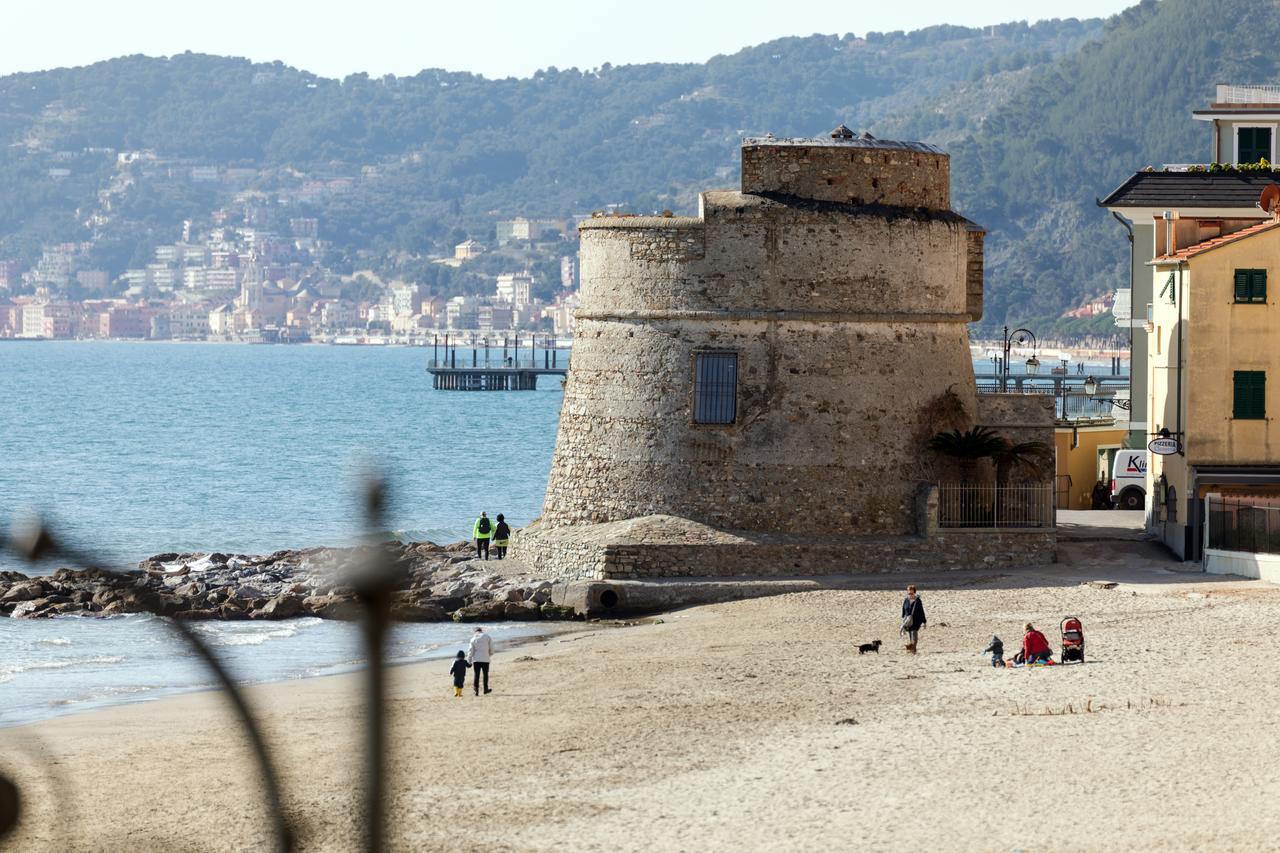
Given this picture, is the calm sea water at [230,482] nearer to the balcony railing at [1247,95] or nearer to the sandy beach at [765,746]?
the sandy beach at [765,746]

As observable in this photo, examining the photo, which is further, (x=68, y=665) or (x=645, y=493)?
(x=645, y=493)

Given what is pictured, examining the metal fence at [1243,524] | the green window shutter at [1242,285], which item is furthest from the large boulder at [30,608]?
the green window shutter at [1242,285]

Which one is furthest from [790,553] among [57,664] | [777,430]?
[57,664]

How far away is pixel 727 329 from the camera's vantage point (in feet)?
99.6

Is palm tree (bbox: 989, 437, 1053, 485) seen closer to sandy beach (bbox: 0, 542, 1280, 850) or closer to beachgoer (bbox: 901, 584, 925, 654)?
sandy beach (bbox: 0, 542, 1280, 850)

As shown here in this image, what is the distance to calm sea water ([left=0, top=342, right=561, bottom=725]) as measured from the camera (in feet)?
88.9

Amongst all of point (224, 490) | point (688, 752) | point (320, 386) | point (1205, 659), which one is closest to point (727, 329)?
point (1205, 659)

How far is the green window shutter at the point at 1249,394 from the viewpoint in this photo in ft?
98.8

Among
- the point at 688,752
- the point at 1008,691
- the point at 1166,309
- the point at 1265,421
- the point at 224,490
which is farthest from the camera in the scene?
the point at 224,490

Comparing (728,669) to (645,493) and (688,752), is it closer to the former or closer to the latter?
(688,752)

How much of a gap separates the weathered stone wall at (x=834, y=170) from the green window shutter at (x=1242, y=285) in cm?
502

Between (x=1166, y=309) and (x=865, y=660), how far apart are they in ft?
36.9

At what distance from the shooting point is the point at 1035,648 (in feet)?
74.1

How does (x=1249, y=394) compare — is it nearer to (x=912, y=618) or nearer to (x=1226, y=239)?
(x=1226, y=239)
